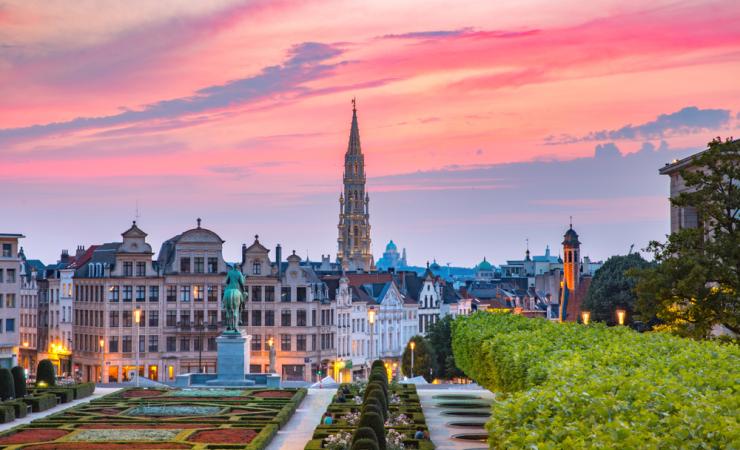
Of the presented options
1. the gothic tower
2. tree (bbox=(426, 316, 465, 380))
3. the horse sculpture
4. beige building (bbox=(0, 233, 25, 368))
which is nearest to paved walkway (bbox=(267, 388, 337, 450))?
the horse sculpture

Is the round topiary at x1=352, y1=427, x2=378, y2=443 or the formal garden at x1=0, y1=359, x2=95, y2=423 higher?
the round topiary at x1=352, y1=427, x2=378, y2=443

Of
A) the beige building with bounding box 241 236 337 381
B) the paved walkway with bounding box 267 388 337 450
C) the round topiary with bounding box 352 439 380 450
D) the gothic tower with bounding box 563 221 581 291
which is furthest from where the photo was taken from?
the gothic tower with bounding box 563 221 581 291

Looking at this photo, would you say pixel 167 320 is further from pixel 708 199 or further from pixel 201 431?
pixel 708 199

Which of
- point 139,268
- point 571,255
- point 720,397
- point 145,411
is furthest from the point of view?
point 571,255

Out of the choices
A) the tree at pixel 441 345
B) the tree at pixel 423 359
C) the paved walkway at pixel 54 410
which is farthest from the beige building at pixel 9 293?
the tree at pixel 441 345

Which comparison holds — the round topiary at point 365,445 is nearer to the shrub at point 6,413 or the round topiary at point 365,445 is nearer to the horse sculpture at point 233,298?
the shrub at point 6,413

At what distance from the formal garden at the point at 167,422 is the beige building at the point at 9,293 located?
36.4m

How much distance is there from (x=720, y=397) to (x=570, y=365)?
32.7 feet

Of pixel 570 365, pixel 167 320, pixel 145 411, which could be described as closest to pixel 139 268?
pixel 167 320

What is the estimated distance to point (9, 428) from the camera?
57594 millimetres

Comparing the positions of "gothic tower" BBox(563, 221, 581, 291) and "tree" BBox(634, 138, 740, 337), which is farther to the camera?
"gothic tower" BBox(563, 221, 581, 291)

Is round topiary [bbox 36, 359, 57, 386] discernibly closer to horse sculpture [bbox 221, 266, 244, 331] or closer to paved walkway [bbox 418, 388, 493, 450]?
horse sculpture [bbox 221, 266, 244, 331]

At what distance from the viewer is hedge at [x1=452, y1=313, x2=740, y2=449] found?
2000 centimetres

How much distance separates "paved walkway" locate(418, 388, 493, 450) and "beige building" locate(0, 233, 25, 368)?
42926mm
